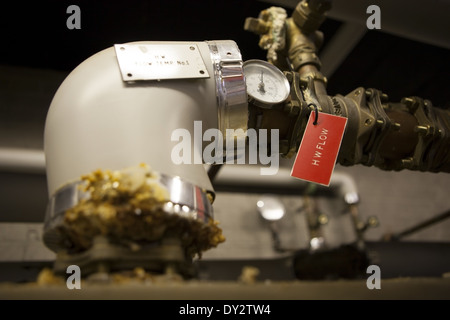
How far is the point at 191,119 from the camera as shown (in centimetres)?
69

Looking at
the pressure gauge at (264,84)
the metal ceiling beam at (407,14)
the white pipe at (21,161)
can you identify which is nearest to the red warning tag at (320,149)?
the pressure gauge at (264,84)

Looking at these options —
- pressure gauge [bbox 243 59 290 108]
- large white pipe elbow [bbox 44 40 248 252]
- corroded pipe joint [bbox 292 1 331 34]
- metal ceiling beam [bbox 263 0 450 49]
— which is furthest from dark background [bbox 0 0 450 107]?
large white pipe elbow [bbox 44 40 248 252]

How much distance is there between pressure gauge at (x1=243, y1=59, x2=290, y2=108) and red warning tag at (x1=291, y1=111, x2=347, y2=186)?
0.08 metres

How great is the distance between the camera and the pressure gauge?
821mm

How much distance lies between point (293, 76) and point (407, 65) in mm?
949

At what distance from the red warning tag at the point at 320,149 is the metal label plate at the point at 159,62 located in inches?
10.0

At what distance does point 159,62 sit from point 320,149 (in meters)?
0.36

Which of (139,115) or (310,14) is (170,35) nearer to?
(310,14)

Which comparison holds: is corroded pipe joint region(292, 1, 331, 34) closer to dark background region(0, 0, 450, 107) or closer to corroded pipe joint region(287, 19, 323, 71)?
corroded pipe joint region(287, 19, 323, 71)

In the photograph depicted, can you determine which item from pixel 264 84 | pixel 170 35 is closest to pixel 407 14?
pixel 264 84

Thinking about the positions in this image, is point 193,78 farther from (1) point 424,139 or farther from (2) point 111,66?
(1) point 424,139

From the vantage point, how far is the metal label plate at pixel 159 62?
672 millimetres

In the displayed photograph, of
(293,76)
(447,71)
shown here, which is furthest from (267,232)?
(293,76)

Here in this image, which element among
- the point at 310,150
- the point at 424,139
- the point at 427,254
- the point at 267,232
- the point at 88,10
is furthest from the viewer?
the point at 427,254
